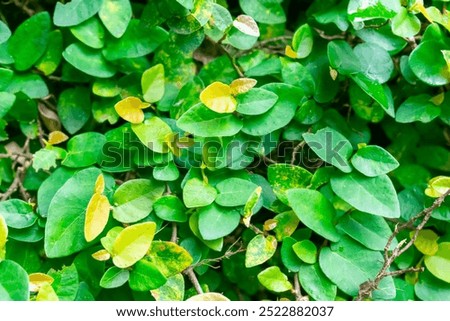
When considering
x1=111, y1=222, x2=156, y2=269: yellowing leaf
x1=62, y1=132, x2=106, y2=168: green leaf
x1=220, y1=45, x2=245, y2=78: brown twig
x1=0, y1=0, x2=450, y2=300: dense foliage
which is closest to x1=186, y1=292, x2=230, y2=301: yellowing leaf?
x1=0, y1=0, x2=450, y2=300: dense foliage

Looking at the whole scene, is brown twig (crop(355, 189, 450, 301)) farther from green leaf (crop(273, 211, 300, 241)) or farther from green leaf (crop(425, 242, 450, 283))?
green leaf (crop(273, 211, 300, 241))

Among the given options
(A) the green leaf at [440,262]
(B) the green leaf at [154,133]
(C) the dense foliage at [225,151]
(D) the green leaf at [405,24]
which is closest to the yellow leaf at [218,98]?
(C) the dense foliage at [225,151]

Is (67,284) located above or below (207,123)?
below

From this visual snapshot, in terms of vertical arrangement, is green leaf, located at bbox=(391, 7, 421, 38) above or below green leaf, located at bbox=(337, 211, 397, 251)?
above

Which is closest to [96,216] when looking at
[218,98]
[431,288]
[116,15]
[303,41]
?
[218,98]

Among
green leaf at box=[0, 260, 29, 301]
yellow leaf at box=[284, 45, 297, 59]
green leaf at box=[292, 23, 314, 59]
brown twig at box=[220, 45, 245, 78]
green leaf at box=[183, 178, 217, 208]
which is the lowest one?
green leaf at box=[0, 260, 29, 301]

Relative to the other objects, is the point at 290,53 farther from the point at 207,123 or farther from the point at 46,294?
the point at 46,294

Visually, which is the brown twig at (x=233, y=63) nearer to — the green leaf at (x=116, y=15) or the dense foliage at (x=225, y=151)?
the dense foliage at (x=225, y=151)
